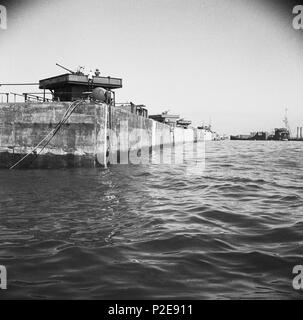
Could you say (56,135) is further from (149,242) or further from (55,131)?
(149,242)

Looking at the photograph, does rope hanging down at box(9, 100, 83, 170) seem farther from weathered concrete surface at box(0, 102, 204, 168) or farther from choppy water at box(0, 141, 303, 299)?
choppy water at box(0, 141, 303, 299)

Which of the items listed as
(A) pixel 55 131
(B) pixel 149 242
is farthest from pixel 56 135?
(B) pixel 149 242

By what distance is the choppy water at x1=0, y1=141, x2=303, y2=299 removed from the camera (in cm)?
409

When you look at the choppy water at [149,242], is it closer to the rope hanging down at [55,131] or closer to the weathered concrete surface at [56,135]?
the weathered concrete surface at [56,135]

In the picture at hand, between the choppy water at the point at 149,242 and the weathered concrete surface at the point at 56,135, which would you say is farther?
the weathered concrete surface at the point at 56,135

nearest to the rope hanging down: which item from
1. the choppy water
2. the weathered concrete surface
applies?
the weathered concrete surface

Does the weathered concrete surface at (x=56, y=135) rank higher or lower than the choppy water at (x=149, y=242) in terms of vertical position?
higher

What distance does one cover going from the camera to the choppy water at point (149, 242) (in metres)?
4.09

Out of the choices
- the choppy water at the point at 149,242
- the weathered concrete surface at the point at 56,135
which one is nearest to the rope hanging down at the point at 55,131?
the weathered concrete surface at the point at 56,135

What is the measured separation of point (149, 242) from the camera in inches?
224

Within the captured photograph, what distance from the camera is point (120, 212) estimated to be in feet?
25.7

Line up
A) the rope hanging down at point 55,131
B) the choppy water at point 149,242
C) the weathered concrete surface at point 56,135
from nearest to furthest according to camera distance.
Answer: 1. the choppy water at point 149,242
2. the rope hanging down at point 55,131
3. the weathered concrete surface at point 56,135
